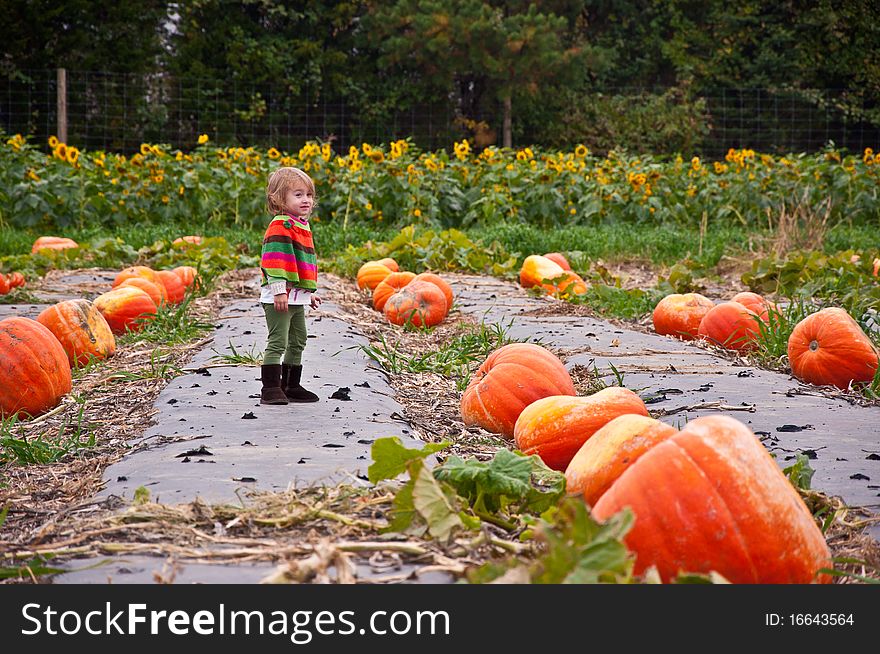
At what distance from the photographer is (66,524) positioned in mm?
2020

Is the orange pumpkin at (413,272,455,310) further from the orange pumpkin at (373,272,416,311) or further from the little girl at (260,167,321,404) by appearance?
the little girl at (260,167,321,404)

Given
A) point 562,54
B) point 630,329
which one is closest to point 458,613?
point 630,329

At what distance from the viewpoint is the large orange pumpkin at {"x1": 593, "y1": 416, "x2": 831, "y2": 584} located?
1625mm

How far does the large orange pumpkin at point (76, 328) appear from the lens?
13.8 ft

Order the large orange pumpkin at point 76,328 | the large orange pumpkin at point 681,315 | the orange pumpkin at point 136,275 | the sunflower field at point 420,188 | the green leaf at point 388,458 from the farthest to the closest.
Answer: the sunflower field at point 420,188, the orange pumpkin at point 136,275, the large orange pumpkin at point 681,315, the large orange pumpkin at point 76,328, the green leaf at point 388,458

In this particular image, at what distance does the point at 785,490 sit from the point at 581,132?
21.0m

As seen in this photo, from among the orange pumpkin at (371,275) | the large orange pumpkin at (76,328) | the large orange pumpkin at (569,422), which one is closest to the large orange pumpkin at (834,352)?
the large orange pumpkin at (569,422)

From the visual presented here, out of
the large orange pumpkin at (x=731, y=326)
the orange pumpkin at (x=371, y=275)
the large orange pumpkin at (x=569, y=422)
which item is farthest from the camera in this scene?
the orange pumpkin at (x=371, y=275)

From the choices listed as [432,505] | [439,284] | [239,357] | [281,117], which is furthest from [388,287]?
[281,117]

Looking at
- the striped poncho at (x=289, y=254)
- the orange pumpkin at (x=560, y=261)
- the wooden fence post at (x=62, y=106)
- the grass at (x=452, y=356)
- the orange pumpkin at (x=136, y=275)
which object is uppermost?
the wooden fence post at (x=62, y=106)

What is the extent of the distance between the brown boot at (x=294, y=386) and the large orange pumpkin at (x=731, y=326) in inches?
88.0

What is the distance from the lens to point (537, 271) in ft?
22.3

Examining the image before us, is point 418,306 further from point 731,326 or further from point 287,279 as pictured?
point 287,279

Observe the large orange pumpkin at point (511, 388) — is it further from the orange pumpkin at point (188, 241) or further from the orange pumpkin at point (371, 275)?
the orange pumpkin at point (188, 241)
